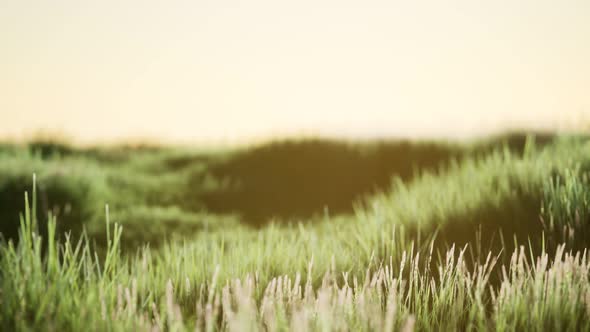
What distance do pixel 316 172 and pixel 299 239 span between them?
4110 mm

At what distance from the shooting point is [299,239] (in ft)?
9.06

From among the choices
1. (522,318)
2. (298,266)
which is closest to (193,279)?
(298,266)

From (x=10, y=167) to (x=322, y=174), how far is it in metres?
3.33

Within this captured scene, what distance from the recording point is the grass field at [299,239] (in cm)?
166

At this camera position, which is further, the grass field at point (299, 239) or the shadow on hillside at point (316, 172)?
the shadow on hillside at point (316, 172)

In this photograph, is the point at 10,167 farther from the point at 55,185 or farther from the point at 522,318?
the point at 522,318

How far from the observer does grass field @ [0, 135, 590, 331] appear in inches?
65.5

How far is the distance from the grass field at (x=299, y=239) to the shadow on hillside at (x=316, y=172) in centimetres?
3

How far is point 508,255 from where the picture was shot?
2.68 m

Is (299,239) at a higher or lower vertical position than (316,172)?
higher

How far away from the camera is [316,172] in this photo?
6855mm

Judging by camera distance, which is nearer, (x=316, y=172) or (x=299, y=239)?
(x=299, y=239)

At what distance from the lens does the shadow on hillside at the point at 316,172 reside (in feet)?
19.5

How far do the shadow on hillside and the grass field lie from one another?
0.03 m
